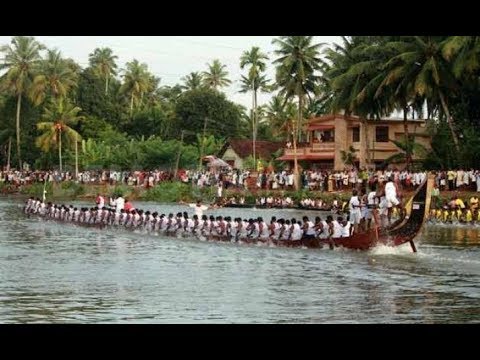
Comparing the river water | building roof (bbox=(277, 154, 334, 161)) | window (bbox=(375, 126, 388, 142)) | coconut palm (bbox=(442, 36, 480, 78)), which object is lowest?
the river water

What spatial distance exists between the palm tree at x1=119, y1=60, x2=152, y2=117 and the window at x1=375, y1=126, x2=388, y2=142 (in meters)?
26.2

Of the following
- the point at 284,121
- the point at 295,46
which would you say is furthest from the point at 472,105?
the point at 284,121

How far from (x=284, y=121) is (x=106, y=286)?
40.2 meters

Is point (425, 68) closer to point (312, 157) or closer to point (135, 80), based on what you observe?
point (312, 157)

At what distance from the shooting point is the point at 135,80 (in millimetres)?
65375

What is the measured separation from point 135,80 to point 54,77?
1152 centimetres

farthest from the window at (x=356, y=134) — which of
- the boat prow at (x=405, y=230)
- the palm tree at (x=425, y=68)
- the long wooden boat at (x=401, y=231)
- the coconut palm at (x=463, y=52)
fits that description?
the boat prow at (x=405, y=230)

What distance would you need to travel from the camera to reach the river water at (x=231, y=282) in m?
10.8

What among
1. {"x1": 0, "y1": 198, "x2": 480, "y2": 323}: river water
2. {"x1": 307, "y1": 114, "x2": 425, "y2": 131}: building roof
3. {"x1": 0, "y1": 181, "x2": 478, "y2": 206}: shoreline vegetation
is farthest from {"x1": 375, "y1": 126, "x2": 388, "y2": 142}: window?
{"x1": 0, "y1": 198, "x2": 480, "y2": 323}: river water

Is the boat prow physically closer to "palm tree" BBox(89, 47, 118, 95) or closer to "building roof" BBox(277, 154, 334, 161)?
"building roof" BBox(277, 154, 334, 161)

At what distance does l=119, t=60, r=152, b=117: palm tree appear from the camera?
6494cm

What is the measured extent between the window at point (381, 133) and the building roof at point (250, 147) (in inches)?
391

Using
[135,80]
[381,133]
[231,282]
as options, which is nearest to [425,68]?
[381,133]
